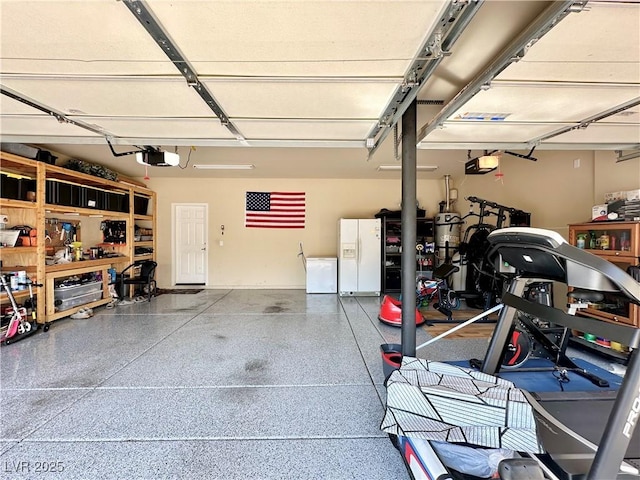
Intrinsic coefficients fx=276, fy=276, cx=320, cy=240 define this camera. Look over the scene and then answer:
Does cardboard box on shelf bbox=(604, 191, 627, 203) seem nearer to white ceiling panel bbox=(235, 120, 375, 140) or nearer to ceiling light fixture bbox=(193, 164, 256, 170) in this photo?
white ceiling panel bbox=(235, 120, 375, 140)

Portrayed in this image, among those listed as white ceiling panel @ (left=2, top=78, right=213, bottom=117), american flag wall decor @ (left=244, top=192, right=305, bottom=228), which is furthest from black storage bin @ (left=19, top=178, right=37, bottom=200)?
american flag wall decor @ (left=244, top=192, right=305, bottom=228)

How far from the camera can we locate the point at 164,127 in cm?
283

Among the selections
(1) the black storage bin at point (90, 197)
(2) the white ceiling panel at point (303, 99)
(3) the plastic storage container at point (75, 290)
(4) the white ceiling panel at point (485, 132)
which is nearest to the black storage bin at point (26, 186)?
(1) the black storage bin at point (90, 197)

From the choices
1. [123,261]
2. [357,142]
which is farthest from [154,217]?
[357,142]

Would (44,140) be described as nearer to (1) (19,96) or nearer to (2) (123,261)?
(1) (19,96)

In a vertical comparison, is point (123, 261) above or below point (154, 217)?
below

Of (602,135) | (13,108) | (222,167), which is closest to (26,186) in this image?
(13,108)

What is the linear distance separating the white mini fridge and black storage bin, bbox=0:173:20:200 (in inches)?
194

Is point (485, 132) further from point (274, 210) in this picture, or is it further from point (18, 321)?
point (18, 321)

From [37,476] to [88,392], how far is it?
916 mm

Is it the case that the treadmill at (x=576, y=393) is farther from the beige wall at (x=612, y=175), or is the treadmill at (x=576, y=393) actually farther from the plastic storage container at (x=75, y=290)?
the plastic storage container at (x=75, y=290)

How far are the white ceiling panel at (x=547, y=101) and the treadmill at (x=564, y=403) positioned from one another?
45.8 inches

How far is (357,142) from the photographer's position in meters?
3.32

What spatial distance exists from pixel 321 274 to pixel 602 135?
200 inches
